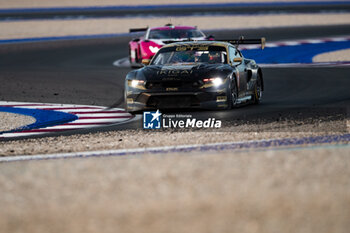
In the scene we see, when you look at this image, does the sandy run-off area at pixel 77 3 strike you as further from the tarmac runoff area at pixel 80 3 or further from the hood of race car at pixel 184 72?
the hood of race car at pixel 184 72

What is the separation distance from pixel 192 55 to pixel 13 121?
3.03 metres

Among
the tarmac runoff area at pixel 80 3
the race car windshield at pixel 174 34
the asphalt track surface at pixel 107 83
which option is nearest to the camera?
the asphalt track surface at pixel 107 83

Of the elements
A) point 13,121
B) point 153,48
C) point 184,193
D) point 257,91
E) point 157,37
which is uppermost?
point 184,193

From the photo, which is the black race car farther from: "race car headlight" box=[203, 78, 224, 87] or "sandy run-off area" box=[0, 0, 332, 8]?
"sandy run-off area" box=[0, 0, 332, 8]

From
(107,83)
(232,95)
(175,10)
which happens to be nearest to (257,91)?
(232,95)

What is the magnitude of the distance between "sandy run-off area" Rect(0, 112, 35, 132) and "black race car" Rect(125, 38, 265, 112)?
1.62 m

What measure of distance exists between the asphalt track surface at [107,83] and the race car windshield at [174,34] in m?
1.26

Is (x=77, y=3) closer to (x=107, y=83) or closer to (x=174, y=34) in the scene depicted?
(x=174, y=34)

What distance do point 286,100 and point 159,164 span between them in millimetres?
6864


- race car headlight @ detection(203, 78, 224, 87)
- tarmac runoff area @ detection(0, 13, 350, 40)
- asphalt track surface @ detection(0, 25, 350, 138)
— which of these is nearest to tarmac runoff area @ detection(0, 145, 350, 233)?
asphalt track surface @ detection(0, 25, 350, 138)

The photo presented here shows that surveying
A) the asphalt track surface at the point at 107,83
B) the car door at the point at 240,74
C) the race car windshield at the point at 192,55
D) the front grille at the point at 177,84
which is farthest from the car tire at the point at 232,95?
the race car windshield at the point at 192,55

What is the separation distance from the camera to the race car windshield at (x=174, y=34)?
20.9 meters

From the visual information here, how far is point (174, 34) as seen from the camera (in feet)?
69.4

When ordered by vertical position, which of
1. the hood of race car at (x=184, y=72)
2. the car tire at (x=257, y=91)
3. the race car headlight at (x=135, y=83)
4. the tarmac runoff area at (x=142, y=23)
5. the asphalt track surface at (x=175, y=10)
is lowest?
the tarmac runoff area at (x=142, y=23)
